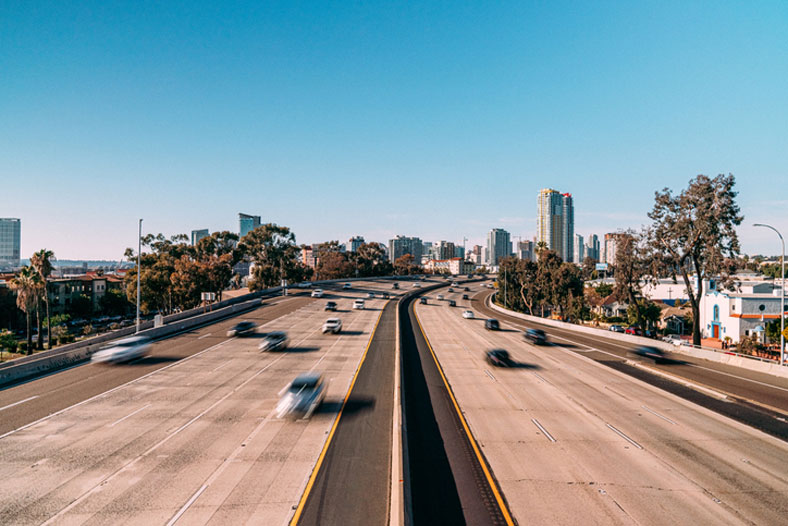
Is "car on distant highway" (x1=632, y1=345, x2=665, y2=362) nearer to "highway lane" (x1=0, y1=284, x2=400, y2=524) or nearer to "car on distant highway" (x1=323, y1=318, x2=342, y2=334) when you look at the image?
"highway lane" (x1=0, y1=284, x2=400, y2=524)

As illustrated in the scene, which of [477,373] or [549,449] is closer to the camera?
[549,449]

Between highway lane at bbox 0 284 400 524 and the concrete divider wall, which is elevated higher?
highway lane at bbox 0 284 400 524

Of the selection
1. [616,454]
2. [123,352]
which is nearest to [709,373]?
[616,454]

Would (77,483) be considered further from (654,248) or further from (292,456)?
(654,248)

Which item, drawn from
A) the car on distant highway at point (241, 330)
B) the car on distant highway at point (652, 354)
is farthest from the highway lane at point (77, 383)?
the car on distant highway at point (652, 354)

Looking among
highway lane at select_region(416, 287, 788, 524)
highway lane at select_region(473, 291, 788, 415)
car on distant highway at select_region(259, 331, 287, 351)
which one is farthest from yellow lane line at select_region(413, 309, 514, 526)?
highway lane at select_region(473, 291, 788, 415)

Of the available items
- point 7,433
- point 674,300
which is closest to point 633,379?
point 7,433

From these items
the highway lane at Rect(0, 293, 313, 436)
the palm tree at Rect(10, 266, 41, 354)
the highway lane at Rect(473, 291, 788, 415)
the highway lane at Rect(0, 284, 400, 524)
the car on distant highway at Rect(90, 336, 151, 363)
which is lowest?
the highway lane at Rect(473, 291, 788, 415)
